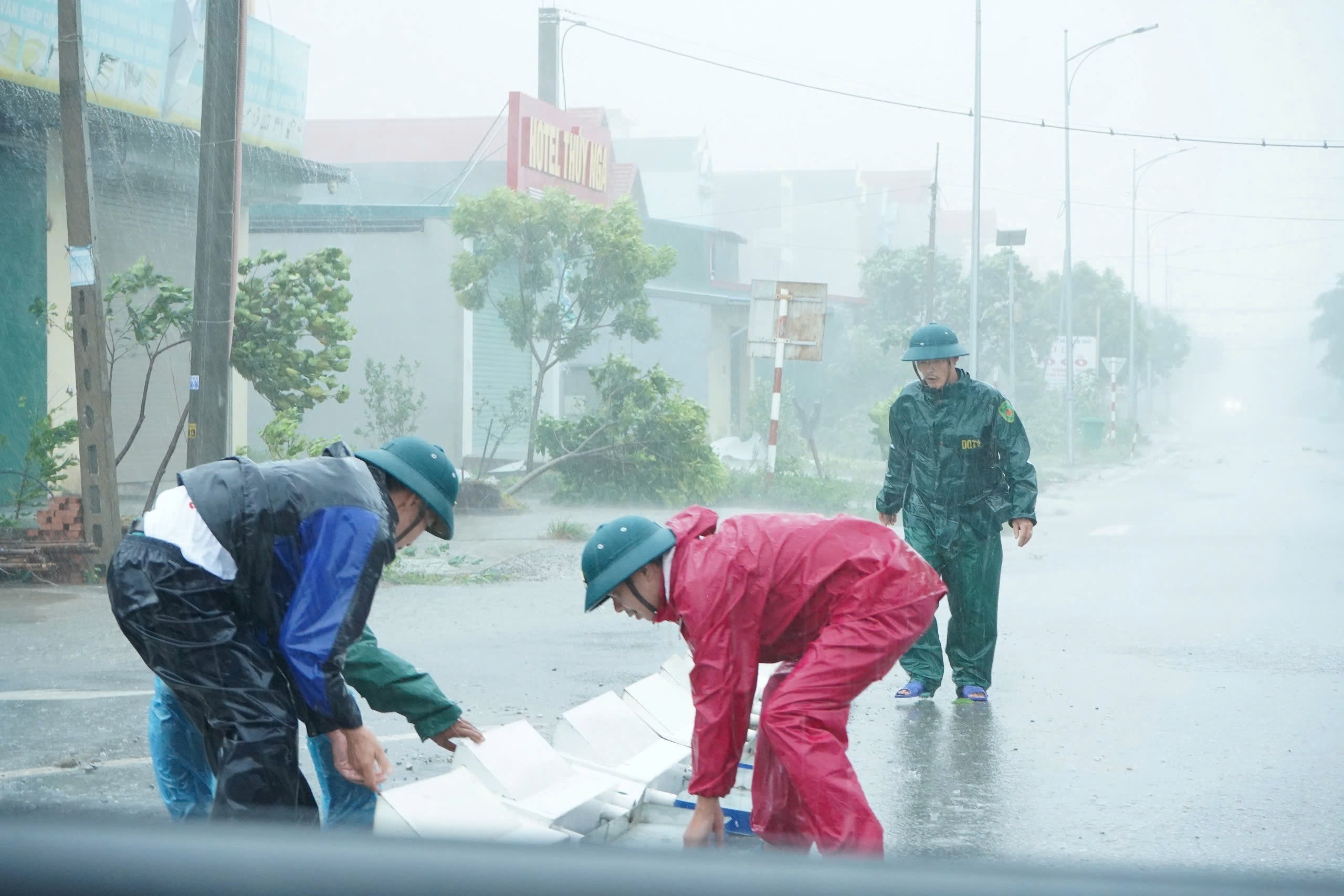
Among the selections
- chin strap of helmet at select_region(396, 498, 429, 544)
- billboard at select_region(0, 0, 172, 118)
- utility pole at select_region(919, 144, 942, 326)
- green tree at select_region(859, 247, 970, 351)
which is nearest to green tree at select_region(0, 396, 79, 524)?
billboard at select_region(0, 0, 172, 118)

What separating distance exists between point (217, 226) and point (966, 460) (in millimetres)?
5954

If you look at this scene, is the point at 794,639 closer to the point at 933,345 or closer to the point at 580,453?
the point at 933,345

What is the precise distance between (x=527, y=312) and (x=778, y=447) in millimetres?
8736

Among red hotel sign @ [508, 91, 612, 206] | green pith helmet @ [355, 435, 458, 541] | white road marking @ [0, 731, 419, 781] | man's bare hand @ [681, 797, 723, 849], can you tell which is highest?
red hotel sign @ [508, 91, 612, 206]

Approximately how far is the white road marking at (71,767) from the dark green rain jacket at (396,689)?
1655 millimetres

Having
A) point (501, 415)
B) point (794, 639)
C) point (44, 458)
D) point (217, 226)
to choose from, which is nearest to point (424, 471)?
point (794, 639)

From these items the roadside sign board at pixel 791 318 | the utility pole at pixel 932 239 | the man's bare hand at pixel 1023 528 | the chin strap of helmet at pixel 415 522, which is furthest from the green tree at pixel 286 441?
the utility pole at pixel 932 239

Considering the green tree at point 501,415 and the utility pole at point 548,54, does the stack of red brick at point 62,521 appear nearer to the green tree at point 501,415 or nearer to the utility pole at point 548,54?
the green tree at point 501,415

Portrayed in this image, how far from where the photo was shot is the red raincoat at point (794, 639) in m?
3.10

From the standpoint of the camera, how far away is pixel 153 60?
47.9ft

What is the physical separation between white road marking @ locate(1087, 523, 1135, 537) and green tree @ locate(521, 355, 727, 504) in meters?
4.51

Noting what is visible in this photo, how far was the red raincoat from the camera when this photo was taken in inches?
122

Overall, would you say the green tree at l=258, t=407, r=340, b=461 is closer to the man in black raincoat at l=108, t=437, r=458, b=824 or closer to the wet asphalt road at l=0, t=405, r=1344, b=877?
the wet asphalt road at l=0, t=405, r=1344, b=877

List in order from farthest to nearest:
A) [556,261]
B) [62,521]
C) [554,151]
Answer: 1. [554,151]
2. [556,261]
3. [62,521]
